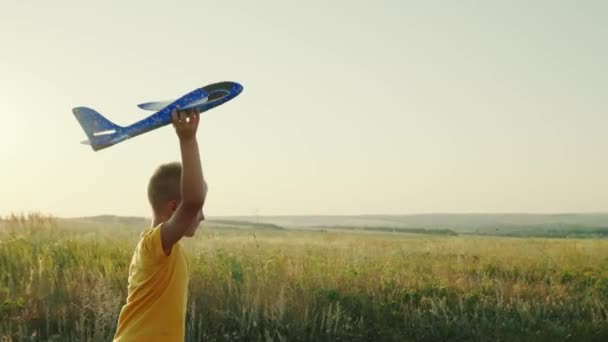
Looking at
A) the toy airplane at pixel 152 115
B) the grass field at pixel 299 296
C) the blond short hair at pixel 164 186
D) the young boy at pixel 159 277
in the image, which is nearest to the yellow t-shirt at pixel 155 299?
the young boy at pixel 159 277

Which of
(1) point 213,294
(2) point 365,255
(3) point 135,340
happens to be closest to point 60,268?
(1) point 213,294

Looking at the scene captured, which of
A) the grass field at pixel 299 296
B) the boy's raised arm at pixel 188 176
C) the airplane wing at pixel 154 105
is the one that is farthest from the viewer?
the grass field at pixel 299 296

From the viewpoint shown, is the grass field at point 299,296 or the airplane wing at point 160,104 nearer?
the airplane wing at point 160,104

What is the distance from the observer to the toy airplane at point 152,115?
2975 mm

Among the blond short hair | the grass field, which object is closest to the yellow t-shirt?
the blond short hair

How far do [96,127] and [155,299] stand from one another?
0.89m

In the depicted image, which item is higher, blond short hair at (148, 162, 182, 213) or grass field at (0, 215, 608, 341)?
blond short hair at (148, 162, 182, 213)

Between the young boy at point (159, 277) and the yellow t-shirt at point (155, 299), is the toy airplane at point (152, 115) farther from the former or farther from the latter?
the yellow t-shirt at point (155, 299)

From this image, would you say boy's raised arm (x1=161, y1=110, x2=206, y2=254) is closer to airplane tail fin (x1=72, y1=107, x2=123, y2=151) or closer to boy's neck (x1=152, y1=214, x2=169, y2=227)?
boy's neck (x1=152, y1=214, x2=169, y2=227)

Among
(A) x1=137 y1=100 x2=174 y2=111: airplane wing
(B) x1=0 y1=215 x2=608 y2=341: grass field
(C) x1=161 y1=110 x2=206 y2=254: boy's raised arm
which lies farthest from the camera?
(B) x1=0 y1=215 x2=608 y2=341: grass field

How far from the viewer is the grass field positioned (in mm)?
7098

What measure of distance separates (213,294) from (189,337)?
3.59 feet

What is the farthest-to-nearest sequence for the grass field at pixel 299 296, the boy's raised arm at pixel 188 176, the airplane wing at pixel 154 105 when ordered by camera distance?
1. the grass field at pixel 299 296
2. the airplane wing at pixel 154 105
3. the boy's raised arm at pixel 188 176

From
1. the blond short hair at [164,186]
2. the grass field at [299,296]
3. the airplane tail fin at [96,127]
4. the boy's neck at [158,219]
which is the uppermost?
the airplane tail fin at [96,127]
